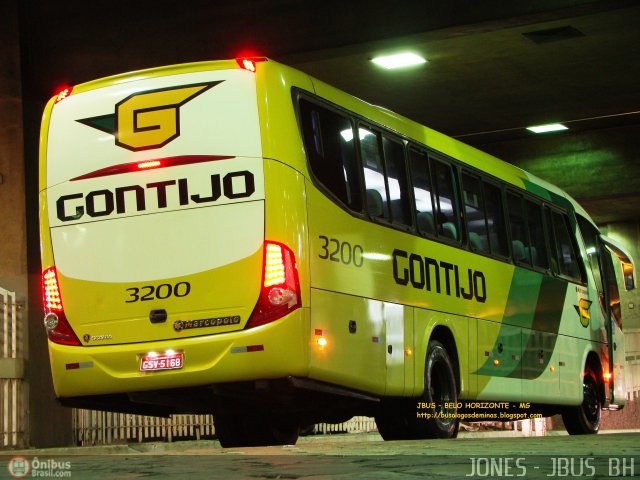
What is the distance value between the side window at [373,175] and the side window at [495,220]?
114 inches

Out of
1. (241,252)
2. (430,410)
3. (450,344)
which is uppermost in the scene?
(241,252)

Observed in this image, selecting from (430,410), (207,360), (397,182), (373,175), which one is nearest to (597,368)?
(430,410)

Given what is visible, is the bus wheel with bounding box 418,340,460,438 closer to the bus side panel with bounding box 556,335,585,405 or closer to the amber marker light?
the amber marker light

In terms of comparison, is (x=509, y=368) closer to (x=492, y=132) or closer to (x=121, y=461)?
(x=121, y=461)

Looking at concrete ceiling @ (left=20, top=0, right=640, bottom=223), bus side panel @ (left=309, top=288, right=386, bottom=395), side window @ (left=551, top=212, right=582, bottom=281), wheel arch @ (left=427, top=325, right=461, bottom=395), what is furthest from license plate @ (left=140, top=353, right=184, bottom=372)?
side window @ (left=551, top=212, right=582, bottom=281)

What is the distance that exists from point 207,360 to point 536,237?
7064 millimetres

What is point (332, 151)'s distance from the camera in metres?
11.5

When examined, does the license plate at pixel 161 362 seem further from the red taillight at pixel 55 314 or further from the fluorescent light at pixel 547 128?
the fluorescent light at pixel 547 128

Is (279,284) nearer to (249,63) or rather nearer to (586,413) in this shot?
(249,63)

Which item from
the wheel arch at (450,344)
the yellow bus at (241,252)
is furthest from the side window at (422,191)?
the wheel arch at (450,344)

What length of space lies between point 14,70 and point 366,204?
768 cm

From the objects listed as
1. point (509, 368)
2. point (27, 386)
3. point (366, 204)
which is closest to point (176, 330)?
point (366, 204)

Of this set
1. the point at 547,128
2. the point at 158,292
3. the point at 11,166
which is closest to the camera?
the point at 158,292

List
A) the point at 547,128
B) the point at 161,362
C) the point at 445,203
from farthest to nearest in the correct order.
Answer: the point at 547,128 < the point at 445,203 < the point at 161,362
